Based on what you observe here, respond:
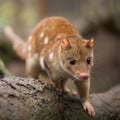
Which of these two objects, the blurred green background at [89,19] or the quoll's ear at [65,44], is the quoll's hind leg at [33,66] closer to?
the quoll's ear at [65,44]

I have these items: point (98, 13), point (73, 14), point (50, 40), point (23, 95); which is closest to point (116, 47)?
point (98, 13)

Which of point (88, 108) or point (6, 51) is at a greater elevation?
point (6, 51)

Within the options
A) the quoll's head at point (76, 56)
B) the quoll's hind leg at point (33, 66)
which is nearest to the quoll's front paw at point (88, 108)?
the quoll's head at point (76, 56)

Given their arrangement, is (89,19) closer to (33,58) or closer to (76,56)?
(33,58)

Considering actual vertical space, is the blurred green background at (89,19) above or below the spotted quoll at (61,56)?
above

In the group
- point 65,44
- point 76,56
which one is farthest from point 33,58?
point 76,56

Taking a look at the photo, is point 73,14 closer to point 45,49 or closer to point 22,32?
point 22,32

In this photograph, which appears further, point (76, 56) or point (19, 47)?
point (19, 47)
